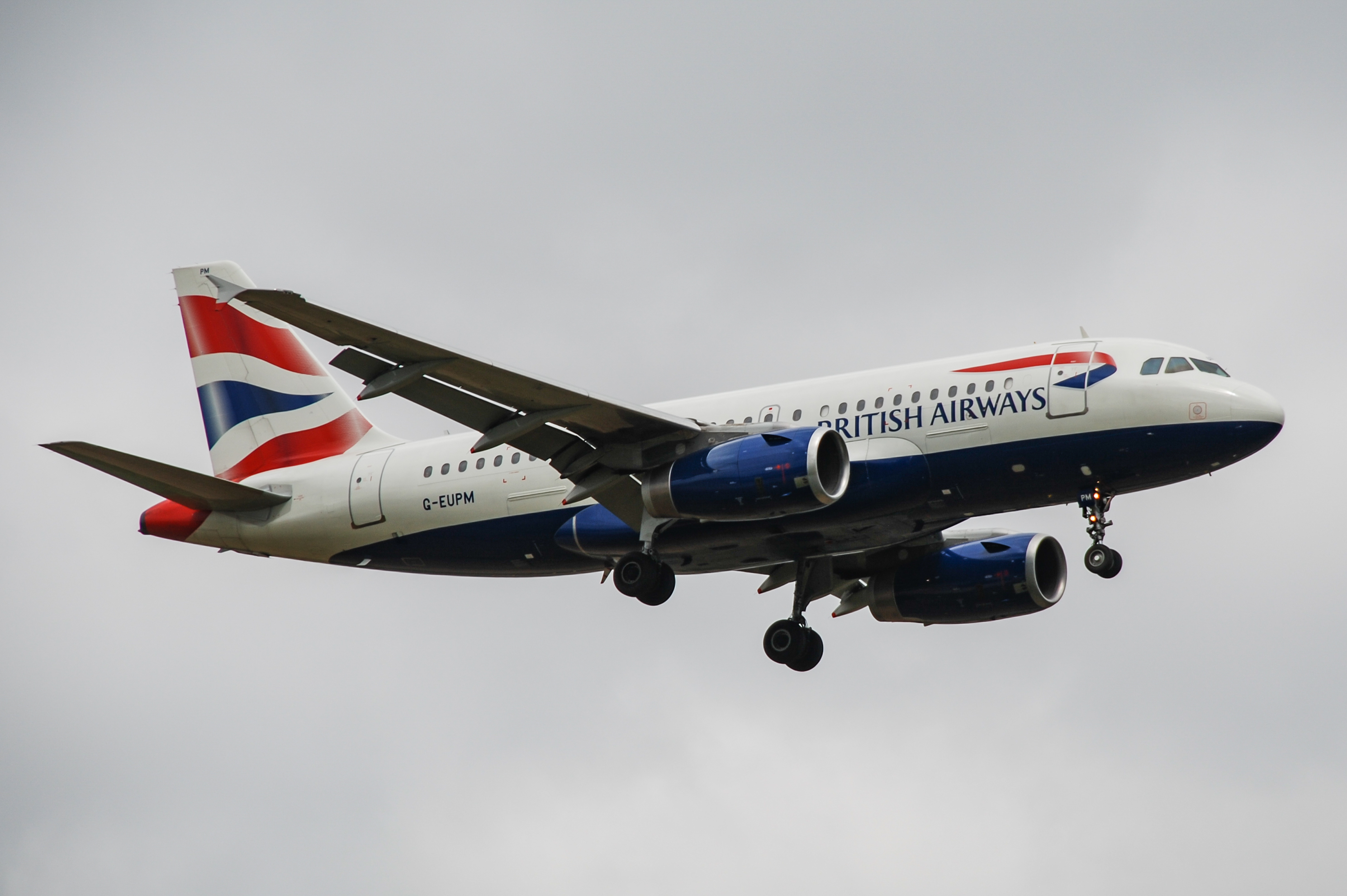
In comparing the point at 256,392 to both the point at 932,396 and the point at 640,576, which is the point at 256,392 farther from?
the point at 932,396

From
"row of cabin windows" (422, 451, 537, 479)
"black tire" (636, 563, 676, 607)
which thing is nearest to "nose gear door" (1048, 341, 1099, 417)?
"black tire" (636, 563, 676, 607)

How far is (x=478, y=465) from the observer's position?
1355 inches

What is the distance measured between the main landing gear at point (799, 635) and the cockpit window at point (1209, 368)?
9.44 metres

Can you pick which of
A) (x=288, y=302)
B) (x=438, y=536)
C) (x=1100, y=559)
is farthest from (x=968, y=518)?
(x=288, y=302)

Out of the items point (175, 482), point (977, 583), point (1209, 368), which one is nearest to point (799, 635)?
point (977, 583)

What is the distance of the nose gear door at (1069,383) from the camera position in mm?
29281

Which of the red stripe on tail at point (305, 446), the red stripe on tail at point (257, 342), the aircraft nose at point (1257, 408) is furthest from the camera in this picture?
the red stripe on tail at point (257, 342)

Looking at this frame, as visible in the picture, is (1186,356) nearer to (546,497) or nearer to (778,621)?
(778,621)

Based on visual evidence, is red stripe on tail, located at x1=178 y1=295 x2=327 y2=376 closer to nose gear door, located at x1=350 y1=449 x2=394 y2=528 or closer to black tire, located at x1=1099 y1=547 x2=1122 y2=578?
nose gear door, located at x1=350 y1=449 x2=394 y2=528

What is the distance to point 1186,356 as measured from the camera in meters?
29.7

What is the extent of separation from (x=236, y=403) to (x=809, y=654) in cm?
1513

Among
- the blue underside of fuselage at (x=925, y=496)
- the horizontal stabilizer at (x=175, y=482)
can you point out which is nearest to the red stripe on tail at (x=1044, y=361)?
the blue underside of fuselage at (x=925, y=496)

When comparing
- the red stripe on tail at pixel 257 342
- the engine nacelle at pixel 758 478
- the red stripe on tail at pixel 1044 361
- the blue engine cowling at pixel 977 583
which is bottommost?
the engine nacelle at pixel 758 478

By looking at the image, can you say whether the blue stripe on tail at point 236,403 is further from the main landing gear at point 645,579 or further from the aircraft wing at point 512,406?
the main landing gear at point 645,579
